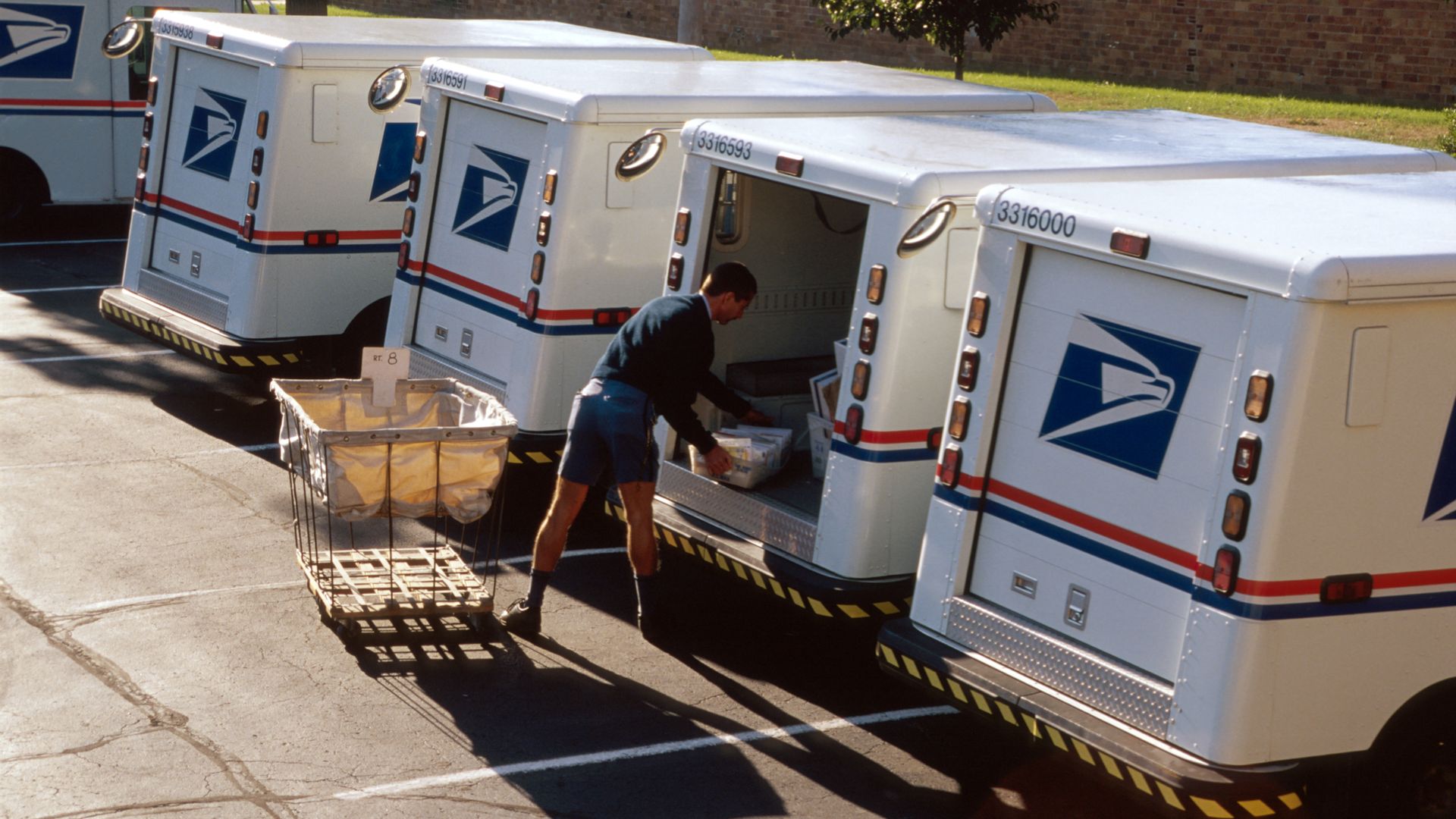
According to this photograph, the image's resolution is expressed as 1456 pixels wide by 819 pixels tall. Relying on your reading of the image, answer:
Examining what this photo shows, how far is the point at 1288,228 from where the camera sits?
18.5 feet

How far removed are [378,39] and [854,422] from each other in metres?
5.60

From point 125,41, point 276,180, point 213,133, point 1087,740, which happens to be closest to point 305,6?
point 125,41

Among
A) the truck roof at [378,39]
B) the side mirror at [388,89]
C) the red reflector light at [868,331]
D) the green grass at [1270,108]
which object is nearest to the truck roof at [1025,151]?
the red reflector light at [868,331]

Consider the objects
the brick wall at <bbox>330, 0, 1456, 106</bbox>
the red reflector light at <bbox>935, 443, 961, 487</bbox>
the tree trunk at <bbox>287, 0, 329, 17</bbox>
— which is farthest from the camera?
the brick wall at <bbox>330, 0, 1456, 106</bbox>

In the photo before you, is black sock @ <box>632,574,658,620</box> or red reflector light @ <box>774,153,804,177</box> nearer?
red reflector light @ <box>774,153,804,177</box>

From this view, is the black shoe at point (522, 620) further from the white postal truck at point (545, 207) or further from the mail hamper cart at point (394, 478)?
the white postal truck at point (545, 207)

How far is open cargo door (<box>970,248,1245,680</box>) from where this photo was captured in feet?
18.4

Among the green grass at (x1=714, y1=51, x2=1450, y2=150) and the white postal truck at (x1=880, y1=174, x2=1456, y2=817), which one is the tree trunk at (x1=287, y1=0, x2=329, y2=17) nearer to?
the green grass at (x1=714, y1=51, x2=1450, y2=150)

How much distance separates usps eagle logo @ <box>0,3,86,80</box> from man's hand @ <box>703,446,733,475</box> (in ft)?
36.3

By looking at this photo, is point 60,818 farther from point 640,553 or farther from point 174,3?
point 174,3

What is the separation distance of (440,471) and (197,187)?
5017 mm

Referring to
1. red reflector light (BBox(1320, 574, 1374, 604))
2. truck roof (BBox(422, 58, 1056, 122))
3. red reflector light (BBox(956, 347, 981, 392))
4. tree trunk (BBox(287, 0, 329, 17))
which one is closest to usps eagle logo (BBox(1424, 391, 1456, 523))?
red reflector light (BBox(1320, 574, 1374, 604))

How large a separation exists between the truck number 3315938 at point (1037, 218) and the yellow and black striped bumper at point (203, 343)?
6.16 m

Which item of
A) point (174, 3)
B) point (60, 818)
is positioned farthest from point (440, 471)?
point (174, 3)
